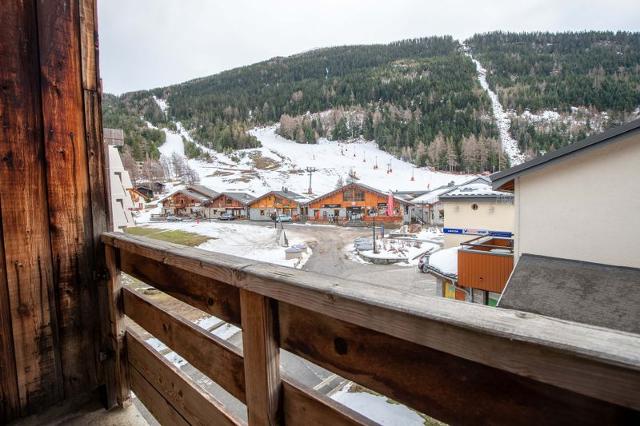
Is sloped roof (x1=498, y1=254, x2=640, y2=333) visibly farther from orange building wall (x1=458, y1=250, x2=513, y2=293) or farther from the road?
the road

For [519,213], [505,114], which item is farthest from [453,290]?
[505,114]

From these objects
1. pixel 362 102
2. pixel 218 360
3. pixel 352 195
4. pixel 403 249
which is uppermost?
pixel 362 102

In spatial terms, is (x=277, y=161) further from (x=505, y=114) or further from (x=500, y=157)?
(x=505, y=114)

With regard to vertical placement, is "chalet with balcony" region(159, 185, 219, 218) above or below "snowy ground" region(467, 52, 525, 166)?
below

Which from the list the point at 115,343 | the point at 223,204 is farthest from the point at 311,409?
the point at 223,204

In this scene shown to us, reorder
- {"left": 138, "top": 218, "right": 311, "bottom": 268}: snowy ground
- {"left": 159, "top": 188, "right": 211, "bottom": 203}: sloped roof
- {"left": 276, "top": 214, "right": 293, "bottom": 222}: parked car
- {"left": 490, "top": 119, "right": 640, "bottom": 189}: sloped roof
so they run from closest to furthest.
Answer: {"left": 490, "top": 119, "right": 640, "bottom": 189}: sloped roof → {"left": 138, "top": 218, "right": 311, "bottom": 268}: snowy ground → {"left": 276, "top": 214, "right": 293, "bottom": 222}: parked car → {"left": 159, "top": 188, "right": 211, "bottom": 203}: sloped roof

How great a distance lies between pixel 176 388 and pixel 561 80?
146576mm

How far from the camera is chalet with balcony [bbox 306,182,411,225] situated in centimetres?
3622

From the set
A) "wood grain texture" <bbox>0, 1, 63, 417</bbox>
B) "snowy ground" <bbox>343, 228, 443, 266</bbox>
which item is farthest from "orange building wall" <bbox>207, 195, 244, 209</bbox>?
"wood grain texture" <bbox>0, 1, 63, 417</bbox>

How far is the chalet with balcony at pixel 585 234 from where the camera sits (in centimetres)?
444

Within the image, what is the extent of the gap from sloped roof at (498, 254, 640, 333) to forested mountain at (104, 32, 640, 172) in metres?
75.1

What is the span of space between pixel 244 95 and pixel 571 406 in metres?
137

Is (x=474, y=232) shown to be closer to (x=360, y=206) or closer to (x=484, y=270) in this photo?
(x=484, y=270)

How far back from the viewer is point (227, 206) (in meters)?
42.6
